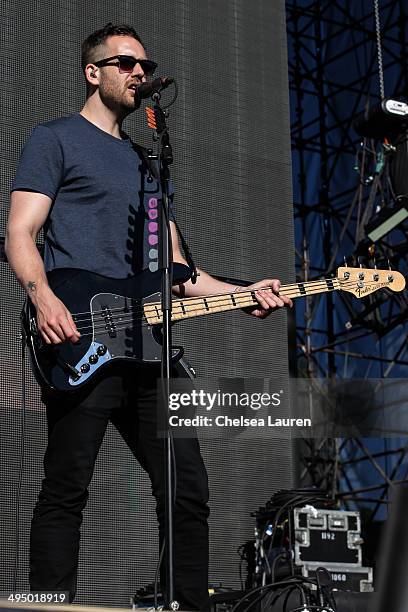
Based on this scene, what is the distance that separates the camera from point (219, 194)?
457cm

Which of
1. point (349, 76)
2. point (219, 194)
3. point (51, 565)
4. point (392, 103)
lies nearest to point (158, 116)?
point (51, 565)

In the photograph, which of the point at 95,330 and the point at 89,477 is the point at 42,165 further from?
the point at 89,477

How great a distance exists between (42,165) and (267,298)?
65 cm

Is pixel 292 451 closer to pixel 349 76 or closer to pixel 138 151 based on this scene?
pixel 138 151

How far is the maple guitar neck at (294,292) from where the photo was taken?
2420mm

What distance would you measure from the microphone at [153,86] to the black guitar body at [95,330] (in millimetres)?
425

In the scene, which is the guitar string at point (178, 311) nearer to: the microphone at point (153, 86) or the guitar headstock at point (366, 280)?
the guitar headstock at point (366, 280)

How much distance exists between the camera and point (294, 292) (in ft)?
8.35

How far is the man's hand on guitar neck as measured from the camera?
2.43 meters

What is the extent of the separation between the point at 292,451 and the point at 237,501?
342mm

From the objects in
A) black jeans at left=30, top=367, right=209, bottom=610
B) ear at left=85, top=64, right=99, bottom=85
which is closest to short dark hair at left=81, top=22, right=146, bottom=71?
ear at left=85, top=64, right=99, bottom=85

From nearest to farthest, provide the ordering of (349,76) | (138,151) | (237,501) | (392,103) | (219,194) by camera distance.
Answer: (138,151), (237,501), (219,194), (392,103), (349,76)

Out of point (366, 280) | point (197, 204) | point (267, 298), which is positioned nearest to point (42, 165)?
point (267, 298)

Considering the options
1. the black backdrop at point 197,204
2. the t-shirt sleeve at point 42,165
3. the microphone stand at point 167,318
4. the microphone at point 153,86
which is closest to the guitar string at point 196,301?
the microphone stand at point 167,318
